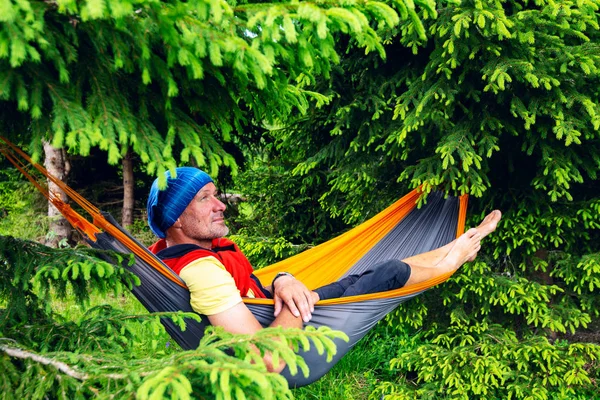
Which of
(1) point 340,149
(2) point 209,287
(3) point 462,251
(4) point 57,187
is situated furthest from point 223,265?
(4) point 57,187

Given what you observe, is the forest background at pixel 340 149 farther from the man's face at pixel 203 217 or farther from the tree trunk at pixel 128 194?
the tree trunk at pixel 128 194

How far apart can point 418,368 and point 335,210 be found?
1.10 m

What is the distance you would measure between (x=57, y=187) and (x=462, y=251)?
376cm

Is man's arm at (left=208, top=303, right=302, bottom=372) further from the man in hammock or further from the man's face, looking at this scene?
the man's face

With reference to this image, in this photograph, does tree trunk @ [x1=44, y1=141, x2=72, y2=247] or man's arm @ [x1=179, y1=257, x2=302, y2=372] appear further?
tree trunk @ [x1=44, y1=141, x2=72, y2=247]

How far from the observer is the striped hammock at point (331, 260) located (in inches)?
75.7

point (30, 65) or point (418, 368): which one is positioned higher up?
point (30, 65)

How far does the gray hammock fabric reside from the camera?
1938 millimetres

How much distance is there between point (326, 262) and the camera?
2746 mm

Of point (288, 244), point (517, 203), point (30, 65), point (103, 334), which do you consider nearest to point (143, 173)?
point (288, 244)

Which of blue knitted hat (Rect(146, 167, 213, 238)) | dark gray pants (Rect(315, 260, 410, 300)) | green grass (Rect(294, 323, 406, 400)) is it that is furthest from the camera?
green grass (Rect(294, 323, 406, 400))

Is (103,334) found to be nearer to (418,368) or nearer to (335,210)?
Answer: (418,368)

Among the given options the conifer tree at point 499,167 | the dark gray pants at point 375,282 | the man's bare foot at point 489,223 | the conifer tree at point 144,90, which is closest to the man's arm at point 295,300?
the dark gray pants at point 375,282

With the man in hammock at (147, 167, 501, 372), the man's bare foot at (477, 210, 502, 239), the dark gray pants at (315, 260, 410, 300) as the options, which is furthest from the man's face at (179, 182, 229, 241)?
the man's bare foot at (477, 210, 502, 239)
